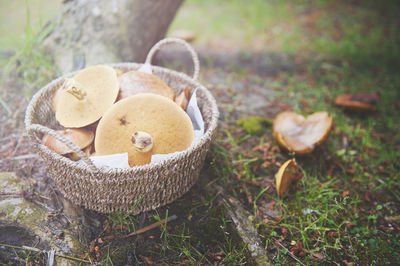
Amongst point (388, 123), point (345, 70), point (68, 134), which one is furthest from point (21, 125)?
point (345, 70)

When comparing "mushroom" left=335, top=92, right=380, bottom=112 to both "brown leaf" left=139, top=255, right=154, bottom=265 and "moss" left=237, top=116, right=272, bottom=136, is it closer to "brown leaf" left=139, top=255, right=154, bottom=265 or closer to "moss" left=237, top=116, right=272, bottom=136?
"moss" left=237, top=116, right=272, bottom=136

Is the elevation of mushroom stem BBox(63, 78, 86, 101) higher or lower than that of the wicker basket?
higher

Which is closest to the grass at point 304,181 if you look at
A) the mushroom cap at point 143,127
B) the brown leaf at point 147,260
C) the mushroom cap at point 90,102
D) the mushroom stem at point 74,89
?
the brown leaf at point 147,260

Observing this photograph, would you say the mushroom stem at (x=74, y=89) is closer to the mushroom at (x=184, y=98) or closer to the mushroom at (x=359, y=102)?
the mushroom at (x=184, y=98)

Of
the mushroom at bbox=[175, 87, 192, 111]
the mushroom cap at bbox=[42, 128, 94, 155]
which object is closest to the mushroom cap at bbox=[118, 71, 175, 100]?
the mushroom at bbox=[175, 87, 192, 111]

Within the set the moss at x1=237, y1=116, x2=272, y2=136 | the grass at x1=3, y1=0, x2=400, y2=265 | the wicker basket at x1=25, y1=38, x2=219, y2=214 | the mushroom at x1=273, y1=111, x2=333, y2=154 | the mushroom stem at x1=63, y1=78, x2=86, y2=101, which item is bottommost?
the grass at x1=3, y1=0, x2=400, y2=265

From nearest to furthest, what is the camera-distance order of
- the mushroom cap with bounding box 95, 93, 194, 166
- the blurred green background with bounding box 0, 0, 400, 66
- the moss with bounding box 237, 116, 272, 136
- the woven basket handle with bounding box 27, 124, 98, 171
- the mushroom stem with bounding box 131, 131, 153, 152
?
the woven basket handle with bounding box 27, 124, 98, 171, the mushroom stem with bounding box 131, 131, 153, 152, the mushroom cap with bounding box 95, 93, 194, 166, the moss with bounding box 237, 116, 272, 136, the blurred green background with bounding box 0, 0, 400, 66

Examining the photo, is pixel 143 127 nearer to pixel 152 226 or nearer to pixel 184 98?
pixel 184 98
